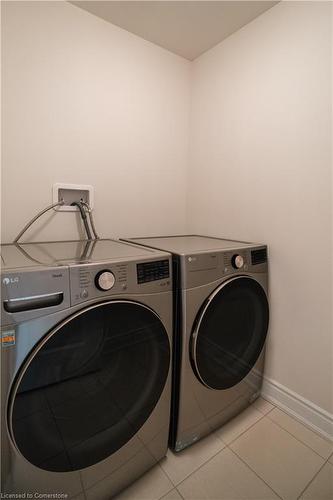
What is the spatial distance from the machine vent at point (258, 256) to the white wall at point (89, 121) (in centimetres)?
67

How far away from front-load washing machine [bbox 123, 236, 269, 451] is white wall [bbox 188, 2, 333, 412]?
129mm

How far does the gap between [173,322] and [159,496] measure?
2.03 feet

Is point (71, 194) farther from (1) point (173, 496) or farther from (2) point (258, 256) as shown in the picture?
(1) point (173, 496)

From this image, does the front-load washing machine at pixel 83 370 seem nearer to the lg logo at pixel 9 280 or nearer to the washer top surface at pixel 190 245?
the lg logo at pixel 9 280

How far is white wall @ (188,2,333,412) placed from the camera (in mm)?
1139

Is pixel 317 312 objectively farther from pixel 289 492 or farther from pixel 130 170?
pixel 130 170

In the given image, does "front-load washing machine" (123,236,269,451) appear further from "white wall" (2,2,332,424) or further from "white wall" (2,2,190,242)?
"white wall" (2,2,190,242)

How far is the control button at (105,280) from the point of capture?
2.50 feet

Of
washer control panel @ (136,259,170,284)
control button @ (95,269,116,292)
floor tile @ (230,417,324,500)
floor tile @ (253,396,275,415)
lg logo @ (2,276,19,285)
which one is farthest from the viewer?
floor tile @ (253,396,275,415)

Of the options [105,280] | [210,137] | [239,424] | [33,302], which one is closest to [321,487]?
[239,424]

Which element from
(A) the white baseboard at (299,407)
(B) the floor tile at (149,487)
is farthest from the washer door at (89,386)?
(A) the white baseboard at (299,407)

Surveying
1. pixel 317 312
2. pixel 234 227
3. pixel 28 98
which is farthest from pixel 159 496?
pixel 28 98

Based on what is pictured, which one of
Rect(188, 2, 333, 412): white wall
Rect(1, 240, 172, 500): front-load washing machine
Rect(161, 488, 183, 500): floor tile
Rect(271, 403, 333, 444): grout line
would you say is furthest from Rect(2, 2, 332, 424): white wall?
Rect(161, 488, 183, 500): floor tile

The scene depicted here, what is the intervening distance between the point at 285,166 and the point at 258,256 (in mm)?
458
